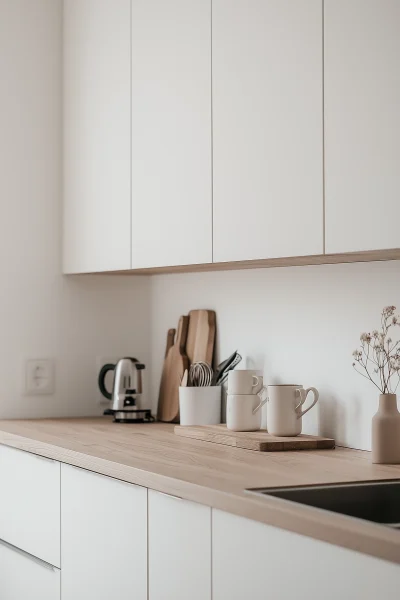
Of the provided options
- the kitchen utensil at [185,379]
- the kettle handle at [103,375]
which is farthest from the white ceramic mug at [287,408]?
the kettle handle at [103,375]

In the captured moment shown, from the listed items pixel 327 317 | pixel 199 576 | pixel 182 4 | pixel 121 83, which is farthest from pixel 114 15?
pixel 199 576

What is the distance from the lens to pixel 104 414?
356cm

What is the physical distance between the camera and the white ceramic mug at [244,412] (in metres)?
2.84

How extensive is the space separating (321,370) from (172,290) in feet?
3.06

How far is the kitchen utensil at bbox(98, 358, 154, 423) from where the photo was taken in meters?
3.42

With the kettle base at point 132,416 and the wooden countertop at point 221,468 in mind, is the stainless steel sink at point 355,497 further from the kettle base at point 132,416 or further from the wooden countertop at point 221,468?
the kettle base at point 132,416

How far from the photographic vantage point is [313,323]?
2.81 m

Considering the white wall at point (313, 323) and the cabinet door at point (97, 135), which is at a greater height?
the cabinet door at point (97, 135)

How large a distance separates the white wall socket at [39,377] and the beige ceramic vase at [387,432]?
1533 mm

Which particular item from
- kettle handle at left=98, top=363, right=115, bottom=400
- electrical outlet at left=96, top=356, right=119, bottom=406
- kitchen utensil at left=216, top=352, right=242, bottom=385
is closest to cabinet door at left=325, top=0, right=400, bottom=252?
kitchen utensil at left=216, top=352, right=242, bottom=385

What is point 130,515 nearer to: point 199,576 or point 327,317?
point 199,576

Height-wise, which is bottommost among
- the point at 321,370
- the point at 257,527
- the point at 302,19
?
the point at 257,527

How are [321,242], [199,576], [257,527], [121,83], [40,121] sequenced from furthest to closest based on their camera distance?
[40,121]
[121,83]
[321,242]
[199,576]
[257,527]

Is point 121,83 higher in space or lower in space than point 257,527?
higher
